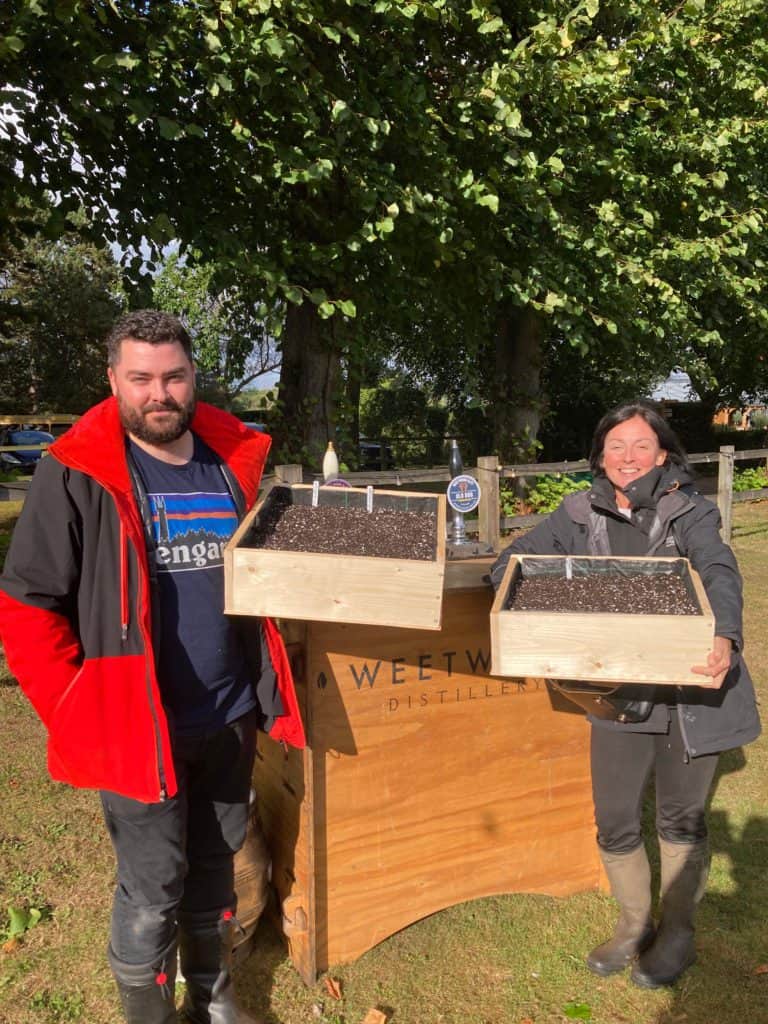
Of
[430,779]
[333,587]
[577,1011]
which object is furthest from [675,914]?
[333,587]

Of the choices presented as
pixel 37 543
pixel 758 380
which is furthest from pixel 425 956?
pixel 758 380

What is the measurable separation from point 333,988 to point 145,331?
92.8 inches

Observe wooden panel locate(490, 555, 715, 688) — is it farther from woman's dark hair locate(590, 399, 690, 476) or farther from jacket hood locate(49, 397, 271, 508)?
jacket hood locate(49, 397, 271, 508)

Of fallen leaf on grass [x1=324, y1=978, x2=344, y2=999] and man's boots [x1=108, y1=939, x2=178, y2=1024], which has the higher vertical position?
man's boots [x1=108, y1=939, x2=178, y2=1024]

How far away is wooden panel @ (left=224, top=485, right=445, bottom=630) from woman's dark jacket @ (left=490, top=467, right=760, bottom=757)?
0.62 m

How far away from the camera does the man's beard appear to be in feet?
7.13

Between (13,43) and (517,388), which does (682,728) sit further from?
(517,388)

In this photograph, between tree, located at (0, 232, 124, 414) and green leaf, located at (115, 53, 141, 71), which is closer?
green leaf, located at (115, 53, 141, 71)

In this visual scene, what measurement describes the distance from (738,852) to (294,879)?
2.23m

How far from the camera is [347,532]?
2381 mm

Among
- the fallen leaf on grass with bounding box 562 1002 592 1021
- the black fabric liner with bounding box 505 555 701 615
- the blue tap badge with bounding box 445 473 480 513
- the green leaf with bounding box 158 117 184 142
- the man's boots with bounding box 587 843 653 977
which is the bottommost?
the fallen leaf on grass with bounding box 562 1002 592 1021

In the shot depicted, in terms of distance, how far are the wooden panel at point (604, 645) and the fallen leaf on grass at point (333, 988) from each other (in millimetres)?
1502

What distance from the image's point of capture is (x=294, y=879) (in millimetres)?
2887

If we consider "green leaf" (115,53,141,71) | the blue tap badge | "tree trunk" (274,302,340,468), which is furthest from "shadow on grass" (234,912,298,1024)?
"tree trunk" (274,302,340,468)
